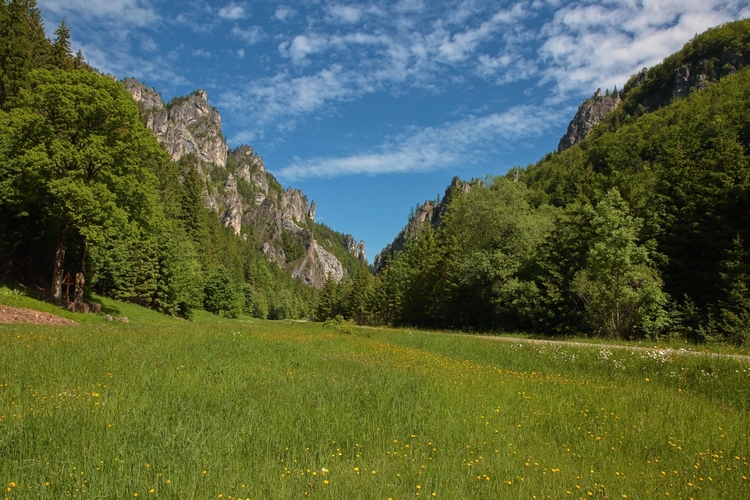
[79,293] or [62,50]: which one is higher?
[62,50]

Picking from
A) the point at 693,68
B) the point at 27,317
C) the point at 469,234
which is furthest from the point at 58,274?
the point at 693,68

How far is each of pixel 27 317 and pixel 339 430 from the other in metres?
18.6

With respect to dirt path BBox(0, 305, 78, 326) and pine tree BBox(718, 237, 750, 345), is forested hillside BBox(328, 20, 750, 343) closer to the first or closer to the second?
pine tree BBox(718, 237, 750, 345)

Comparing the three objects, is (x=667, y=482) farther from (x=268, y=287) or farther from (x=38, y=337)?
(x=268, y=287)

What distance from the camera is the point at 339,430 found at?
19.8 ft

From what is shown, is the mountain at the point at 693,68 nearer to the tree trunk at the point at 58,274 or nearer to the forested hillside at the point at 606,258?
the forested hillside at the point at 606,258

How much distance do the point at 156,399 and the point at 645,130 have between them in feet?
406

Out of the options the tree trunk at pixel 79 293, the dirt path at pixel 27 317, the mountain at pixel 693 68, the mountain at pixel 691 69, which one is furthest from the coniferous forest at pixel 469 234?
the mountain at pixel 693 68

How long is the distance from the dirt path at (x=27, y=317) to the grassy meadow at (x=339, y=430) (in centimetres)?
880

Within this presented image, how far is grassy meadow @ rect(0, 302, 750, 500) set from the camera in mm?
4375

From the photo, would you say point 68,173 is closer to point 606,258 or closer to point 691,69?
point 606,258

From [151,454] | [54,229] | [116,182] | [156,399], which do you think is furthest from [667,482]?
[54,229]

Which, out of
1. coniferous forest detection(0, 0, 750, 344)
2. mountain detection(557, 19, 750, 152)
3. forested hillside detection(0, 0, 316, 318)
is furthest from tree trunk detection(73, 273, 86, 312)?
mountain detection(557, 19, 750, 152)

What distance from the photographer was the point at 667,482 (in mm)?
5332
